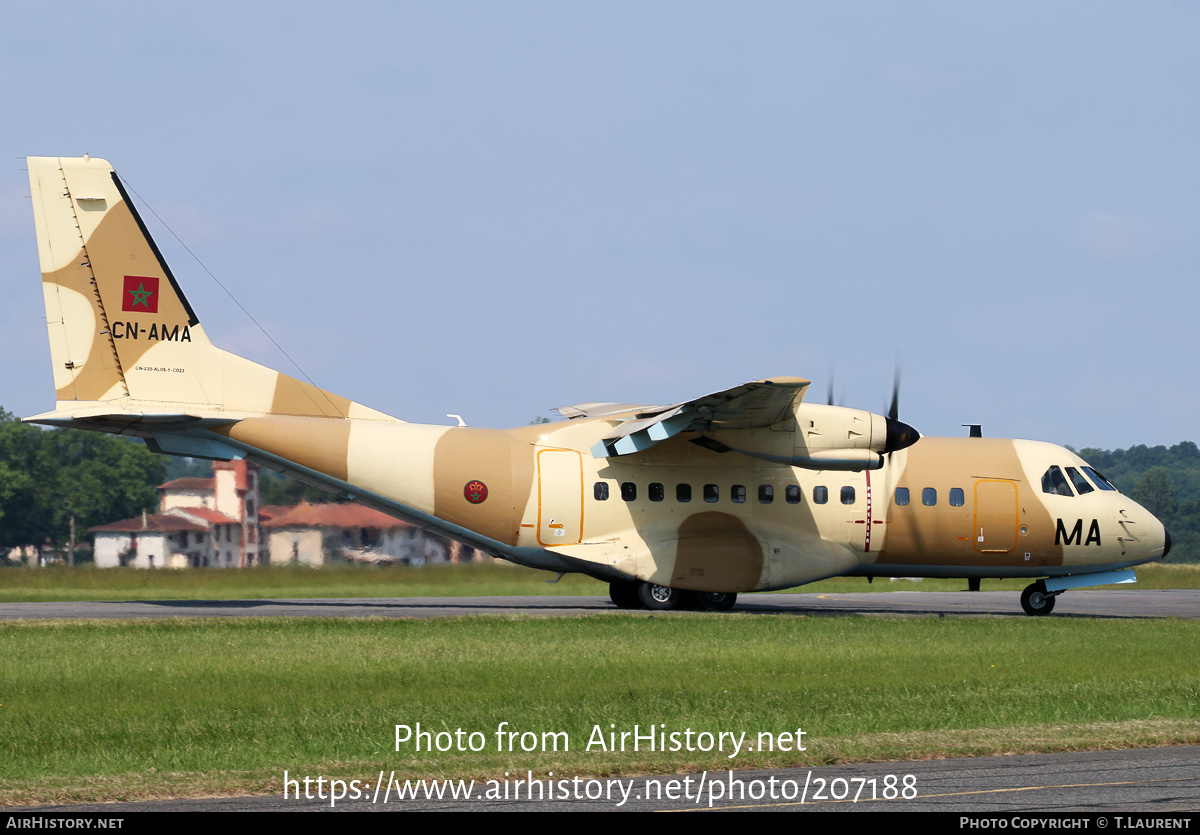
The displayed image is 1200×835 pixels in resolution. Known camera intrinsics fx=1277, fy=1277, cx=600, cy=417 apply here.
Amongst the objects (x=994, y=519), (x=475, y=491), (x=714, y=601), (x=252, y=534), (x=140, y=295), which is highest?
(x=140, y=295)

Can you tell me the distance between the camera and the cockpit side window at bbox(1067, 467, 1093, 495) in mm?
29672

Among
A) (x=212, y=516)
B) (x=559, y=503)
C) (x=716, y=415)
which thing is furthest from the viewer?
(x=212, y=516)

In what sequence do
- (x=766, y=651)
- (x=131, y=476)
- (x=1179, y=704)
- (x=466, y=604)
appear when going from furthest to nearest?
(x=131, y=476) < (x=466, y=604) < (x=766, y=651) < (x=1179, y=704)

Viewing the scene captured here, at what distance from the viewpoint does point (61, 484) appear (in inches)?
2201

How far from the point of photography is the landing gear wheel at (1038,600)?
29750 millimetres

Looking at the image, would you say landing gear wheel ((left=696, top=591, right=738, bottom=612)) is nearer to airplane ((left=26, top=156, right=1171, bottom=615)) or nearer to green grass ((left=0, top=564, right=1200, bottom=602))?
airplane ((left=26, top=156, right=1171, bottom=615))

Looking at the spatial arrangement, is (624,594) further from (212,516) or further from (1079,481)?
(212,516)

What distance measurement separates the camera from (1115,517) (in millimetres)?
29656

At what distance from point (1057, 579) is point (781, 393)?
10.0 metres

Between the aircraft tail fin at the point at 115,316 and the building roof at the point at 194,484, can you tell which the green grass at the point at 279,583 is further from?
the aircraft tail fin at the point at 115,316

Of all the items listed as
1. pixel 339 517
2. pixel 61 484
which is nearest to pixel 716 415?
pixel 339 517

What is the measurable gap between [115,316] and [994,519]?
1979 cm

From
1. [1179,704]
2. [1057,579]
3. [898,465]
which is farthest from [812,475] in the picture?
[1179,704]

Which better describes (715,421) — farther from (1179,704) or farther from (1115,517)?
(1179,704)
